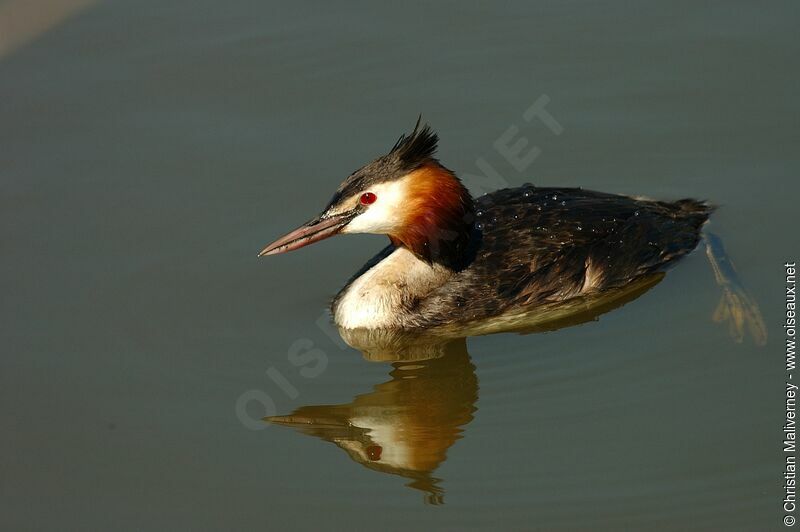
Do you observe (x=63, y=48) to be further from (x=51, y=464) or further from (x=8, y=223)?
(x=51, y=464)

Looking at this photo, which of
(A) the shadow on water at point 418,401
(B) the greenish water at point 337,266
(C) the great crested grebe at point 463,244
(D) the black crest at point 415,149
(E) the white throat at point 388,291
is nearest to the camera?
(B) the greenish water at point 337,266

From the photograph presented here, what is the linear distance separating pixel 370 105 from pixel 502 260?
2.52 meters

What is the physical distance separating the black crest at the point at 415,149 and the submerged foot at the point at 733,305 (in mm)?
2117

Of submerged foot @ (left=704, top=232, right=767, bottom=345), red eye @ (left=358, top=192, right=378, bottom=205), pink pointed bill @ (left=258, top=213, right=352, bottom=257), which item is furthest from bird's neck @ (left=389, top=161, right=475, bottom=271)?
submerged foot @ (left=704, top=232, right=767, bottom=345)

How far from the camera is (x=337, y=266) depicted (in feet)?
29.0

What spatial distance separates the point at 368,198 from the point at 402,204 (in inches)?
9.1

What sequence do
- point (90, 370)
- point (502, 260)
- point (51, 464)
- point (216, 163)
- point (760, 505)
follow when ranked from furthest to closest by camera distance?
point (216, 163) → point (502, 260) → point (90, 370) → point (51, 464) → point (760, 505)

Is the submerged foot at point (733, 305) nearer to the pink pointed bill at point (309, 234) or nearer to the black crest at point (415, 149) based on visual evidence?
the black crest at point (415, 149)

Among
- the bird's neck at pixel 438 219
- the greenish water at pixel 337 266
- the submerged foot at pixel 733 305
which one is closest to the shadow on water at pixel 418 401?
the greenish water at pixel 337 266

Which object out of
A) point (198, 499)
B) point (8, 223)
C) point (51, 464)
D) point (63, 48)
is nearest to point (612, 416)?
point (198, 499)

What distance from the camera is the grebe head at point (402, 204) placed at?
7.89 m

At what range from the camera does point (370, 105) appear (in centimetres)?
1023

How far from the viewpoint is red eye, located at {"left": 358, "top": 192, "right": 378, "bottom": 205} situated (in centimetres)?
790

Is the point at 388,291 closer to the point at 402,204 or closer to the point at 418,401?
the point at 402,204
